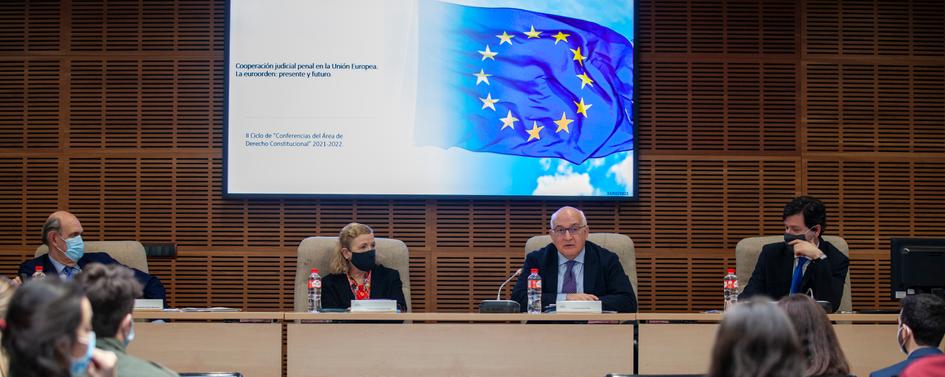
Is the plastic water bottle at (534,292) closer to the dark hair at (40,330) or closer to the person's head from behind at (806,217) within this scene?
the person's head from behind at (806,217)

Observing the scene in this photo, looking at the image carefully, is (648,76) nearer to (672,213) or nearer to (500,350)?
(672,213)

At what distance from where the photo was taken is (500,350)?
478 centimetres

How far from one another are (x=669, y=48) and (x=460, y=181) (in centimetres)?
165

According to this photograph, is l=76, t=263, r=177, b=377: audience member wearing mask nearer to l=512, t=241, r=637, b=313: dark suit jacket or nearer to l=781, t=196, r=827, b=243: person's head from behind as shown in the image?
l=512, t=241, r=637, b=313: dark suit jacket

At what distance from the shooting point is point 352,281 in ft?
20.1

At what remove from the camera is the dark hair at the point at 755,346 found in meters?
2.34

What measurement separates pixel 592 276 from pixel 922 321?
2.28m

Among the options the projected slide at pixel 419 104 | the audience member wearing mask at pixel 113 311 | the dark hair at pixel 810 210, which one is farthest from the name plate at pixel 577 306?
the audience member wearing mask at pixel 113 311

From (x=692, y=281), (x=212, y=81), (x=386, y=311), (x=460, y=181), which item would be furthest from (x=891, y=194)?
(x=212, y=81)

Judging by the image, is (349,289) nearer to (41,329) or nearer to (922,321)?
(922,321)

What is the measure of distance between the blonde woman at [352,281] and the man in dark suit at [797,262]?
194 cm

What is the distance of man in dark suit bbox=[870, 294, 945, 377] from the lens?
3961 millimetres

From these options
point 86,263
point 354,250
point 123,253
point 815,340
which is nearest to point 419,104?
point 354,250

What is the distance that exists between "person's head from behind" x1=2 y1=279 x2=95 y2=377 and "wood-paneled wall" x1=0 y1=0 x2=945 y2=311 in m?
4.79
